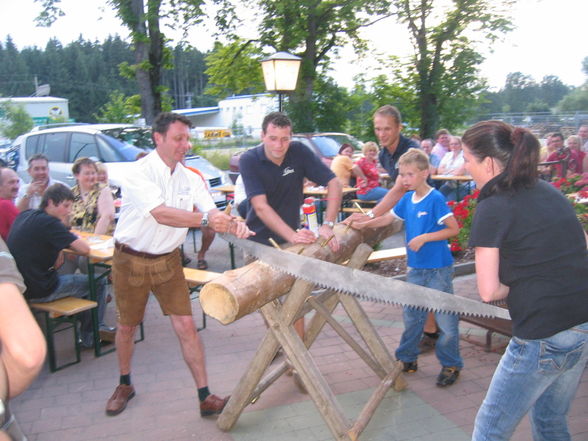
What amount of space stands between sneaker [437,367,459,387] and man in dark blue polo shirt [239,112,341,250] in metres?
1.37

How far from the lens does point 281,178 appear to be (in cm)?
404

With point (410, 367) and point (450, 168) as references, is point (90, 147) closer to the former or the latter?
point (450, 168)

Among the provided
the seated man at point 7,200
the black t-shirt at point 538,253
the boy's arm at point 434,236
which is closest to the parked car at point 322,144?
the seated man at point 7,200

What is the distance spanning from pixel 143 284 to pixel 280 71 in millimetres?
6362

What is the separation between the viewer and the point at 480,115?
19.6 metres

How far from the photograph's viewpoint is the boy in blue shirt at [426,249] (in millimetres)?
3973

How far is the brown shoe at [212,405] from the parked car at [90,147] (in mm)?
6923

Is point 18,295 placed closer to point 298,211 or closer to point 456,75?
point 298,211

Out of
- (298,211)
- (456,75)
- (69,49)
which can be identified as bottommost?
(298,211)

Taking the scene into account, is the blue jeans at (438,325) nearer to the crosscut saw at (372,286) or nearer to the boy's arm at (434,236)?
the boy's arm at (434,236)

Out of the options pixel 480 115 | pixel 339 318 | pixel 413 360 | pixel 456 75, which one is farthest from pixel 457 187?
pixel 480 115

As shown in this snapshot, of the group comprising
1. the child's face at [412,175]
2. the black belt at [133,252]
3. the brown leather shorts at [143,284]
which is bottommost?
the brown leather shorts at [143,284]

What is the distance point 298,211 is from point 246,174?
0.55m

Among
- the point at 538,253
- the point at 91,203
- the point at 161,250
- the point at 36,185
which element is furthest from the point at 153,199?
the point at 36,185
